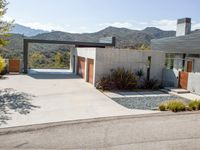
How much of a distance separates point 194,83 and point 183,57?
6.97m

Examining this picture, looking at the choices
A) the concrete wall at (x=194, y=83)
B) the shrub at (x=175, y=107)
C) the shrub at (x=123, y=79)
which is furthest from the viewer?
the shrub at (x=123, y=79)

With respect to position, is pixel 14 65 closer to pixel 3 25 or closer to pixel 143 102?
pixel 3 25

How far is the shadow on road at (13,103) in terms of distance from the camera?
35.1 ft

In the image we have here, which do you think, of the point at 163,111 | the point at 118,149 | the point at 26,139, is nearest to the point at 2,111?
the point at 26,139

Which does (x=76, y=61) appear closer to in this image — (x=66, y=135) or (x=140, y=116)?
(x=140, y=116)

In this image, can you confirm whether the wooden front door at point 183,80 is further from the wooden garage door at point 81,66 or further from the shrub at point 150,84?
the wooden garage door at point 81,66

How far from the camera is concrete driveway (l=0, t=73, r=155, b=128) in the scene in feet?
33.3

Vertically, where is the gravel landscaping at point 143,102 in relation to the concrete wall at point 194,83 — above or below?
below

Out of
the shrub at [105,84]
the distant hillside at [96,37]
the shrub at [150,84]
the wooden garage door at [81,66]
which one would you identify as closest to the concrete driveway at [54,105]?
the shrub at [105,84]

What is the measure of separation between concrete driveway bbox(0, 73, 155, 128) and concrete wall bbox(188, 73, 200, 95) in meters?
6.16

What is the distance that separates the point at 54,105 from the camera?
496 inches

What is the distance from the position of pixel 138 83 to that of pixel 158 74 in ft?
6.62

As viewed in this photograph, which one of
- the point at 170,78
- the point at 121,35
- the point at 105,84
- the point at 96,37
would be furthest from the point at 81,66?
the point at 121,35

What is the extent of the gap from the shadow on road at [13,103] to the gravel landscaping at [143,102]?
15.8 feet
